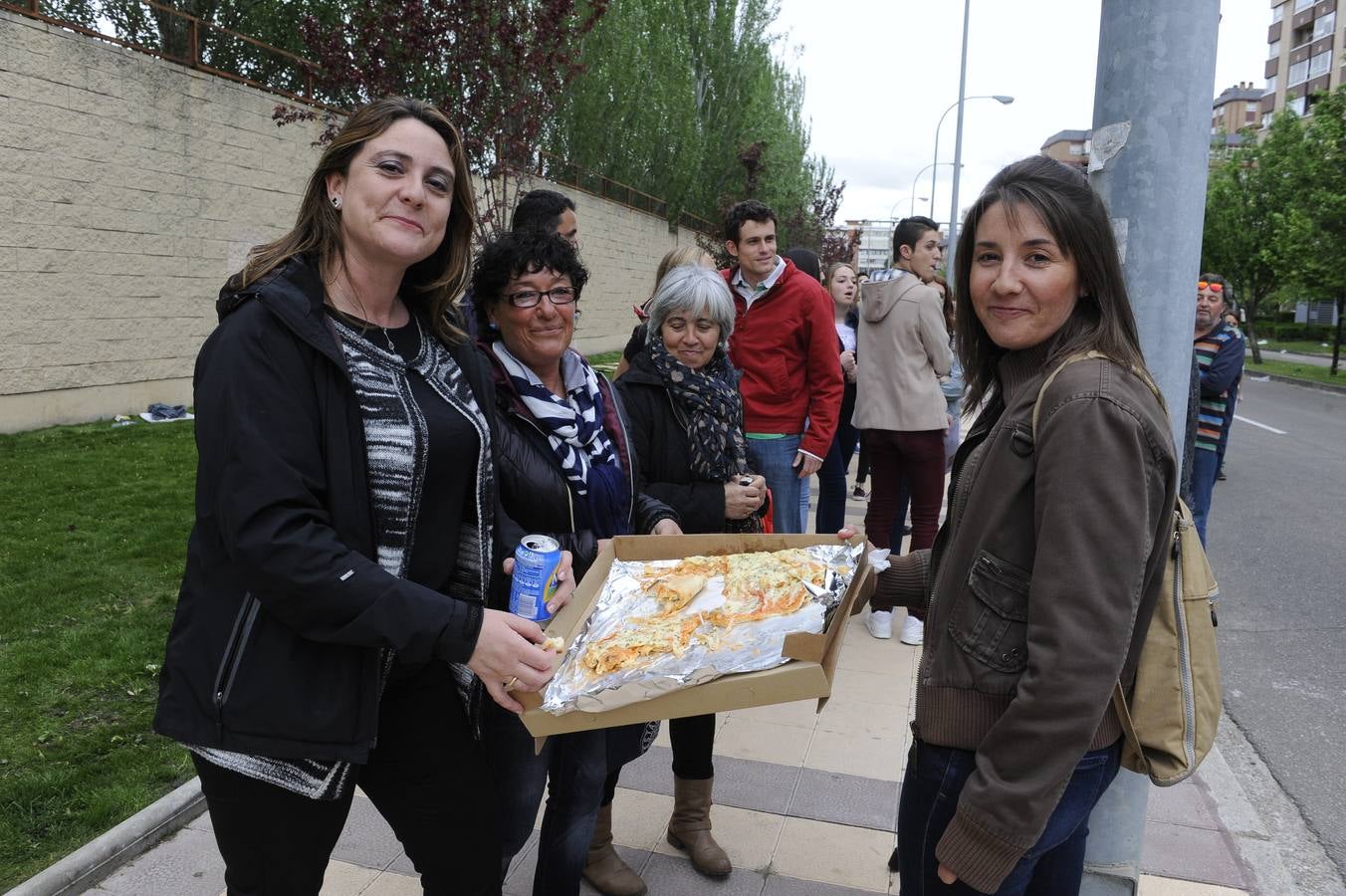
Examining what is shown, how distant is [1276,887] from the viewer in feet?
10.3

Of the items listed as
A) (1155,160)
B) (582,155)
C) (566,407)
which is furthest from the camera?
(582,155)

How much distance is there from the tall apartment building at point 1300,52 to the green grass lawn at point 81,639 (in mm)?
67764

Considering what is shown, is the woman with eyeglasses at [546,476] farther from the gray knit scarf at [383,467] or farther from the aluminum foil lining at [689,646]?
the gray knit scarf at [383,467]

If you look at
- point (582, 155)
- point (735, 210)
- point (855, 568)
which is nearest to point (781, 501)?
point (735, 210)

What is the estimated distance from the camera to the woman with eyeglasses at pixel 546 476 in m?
2.34

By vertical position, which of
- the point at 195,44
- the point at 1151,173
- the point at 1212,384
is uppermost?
the point at 195,44

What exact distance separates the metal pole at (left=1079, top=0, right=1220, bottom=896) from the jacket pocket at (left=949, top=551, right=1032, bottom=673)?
108cm

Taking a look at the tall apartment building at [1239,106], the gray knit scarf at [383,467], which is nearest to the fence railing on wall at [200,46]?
the gray knit scarf at [383,467]

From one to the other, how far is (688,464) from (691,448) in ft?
0.18

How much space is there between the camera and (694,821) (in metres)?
3.16

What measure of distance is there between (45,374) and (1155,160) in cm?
999

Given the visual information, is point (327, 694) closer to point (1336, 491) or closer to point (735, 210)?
point (735, 210)

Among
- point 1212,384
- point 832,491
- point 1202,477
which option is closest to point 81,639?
point 832,491

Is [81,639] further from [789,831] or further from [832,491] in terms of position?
[832,491]
